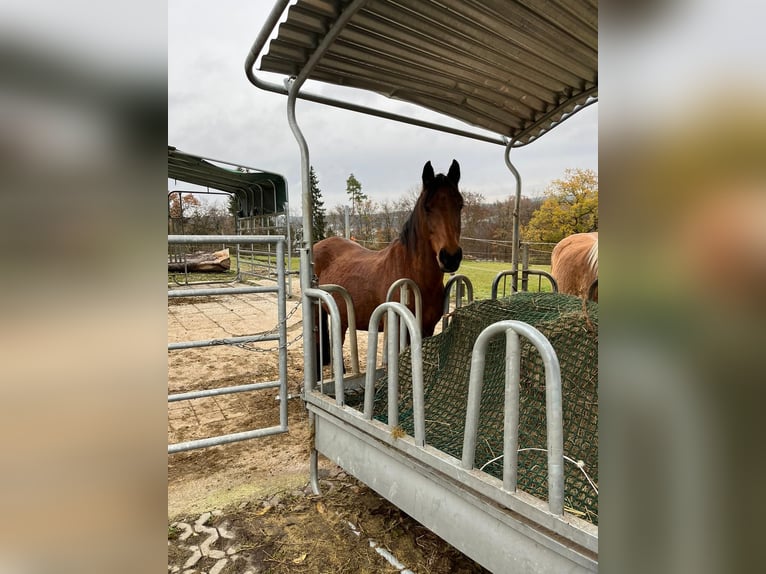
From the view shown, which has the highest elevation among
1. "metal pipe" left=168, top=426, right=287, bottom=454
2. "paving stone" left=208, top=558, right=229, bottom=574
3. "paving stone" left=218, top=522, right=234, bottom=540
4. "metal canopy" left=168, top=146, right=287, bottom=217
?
"metal canopy" left=168, top=146, right=287, bottom=217

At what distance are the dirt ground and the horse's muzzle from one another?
1013mm

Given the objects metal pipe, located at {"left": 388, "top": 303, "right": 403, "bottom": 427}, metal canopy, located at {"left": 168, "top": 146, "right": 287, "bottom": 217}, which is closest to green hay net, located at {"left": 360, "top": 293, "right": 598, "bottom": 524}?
metal pipe, located at {"left": 388, "top": 303, "right": 403, "bottom": 427}

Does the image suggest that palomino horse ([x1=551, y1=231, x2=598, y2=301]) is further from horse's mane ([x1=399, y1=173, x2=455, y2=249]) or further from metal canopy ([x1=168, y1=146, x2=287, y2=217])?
metal canopy ([x1=168, y1=146, x2=287, y2=217])

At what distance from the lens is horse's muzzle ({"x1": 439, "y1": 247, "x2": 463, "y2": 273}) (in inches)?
102

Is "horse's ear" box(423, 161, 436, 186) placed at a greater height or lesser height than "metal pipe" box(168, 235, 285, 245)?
greater

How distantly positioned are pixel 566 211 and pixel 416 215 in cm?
1076

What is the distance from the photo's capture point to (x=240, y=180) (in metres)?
11.0

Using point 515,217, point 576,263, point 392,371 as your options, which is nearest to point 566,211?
point 576,263

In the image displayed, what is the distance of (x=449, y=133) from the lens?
120 inches

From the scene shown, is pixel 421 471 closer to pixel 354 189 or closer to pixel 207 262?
pixel 207 262

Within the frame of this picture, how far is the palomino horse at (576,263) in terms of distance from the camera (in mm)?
4410

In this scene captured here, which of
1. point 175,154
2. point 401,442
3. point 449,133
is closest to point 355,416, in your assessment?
point 401,442
